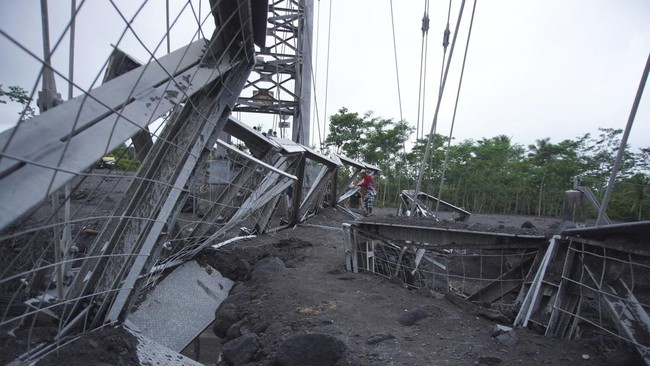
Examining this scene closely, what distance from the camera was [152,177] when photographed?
7.11 ft

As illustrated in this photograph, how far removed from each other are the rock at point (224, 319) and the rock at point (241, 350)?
551 mm

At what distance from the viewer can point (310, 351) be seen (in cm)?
222

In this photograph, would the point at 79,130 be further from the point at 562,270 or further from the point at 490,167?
the point at 490,167

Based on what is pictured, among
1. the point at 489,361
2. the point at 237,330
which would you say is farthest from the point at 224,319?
the point at 489,361

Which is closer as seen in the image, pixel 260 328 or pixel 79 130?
pixel 79 130

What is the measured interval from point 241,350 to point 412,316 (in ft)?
4.42

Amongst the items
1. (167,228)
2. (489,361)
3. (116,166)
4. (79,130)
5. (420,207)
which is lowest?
(489,361)

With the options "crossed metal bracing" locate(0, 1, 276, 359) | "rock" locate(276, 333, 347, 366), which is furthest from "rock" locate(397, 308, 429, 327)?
"crossed metal bracing" locate(0, 1, 276, 359)

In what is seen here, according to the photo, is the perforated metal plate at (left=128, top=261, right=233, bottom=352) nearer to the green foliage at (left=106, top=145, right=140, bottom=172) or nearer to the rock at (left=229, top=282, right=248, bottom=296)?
the rock at (left=229, top=282, right=248, bottom=296)

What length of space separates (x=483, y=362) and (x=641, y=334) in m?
0.94

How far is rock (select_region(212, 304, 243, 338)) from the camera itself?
10.2ft

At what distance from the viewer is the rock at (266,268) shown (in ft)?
13.3

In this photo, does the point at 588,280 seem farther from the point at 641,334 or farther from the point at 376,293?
the point at 376,293

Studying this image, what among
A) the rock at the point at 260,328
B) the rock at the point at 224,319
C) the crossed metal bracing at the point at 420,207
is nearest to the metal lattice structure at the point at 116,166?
the rock at the point at 224,319
